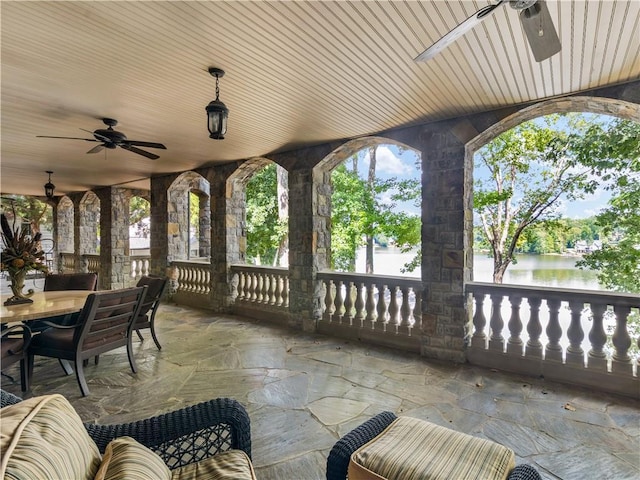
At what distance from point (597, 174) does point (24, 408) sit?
7.27 metres

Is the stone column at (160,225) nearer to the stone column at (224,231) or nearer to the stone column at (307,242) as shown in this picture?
the stone column at (224,231)

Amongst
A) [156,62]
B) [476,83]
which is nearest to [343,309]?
[476,83]

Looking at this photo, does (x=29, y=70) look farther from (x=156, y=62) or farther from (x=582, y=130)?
(x=582, y=130)

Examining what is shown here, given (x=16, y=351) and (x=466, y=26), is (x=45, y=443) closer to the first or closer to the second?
(x=466, y=26)

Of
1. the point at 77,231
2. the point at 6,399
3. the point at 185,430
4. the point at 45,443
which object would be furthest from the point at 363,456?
the point at 77,231

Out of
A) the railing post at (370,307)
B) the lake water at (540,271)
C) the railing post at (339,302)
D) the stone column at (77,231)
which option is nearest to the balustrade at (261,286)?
the railing post at (339,302)

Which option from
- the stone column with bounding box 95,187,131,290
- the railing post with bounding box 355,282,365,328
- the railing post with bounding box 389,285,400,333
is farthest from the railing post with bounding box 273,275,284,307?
the stone column with bounding box 95,187,131,290

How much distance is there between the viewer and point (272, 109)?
3270 mm

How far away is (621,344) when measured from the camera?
2.79 meters

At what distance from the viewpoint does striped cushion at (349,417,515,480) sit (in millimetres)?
1137

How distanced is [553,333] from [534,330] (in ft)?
0.49

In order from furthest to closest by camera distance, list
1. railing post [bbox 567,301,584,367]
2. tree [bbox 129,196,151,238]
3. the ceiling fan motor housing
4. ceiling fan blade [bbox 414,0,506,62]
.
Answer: tree [bbox 129,196,151,238] < the ceiling fan motor housing < railing post [bbox 567,301,584,367] < ceiling fan blade [bbox 414,0,506,62]

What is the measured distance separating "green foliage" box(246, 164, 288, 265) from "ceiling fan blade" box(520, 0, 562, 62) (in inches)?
321

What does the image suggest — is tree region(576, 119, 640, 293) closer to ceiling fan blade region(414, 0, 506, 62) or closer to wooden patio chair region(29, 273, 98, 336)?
ceiling fan blade region(414, 0, 506, 62)
